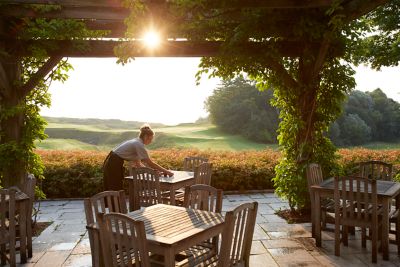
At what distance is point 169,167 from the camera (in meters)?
8.41

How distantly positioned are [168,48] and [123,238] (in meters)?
4.22

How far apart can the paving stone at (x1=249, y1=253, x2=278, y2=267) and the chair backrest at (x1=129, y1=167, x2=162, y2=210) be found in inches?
58.3

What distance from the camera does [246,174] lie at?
27.0 ft

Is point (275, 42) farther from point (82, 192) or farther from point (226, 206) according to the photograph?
point (82, 192)

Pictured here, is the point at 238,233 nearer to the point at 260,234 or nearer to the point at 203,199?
the point at 203,199

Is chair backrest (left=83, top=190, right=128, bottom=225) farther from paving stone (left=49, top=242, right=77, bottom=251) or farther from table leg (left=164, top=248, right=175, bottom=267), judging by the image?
paving stone (left=49, top=242, right=77, bottom=251)

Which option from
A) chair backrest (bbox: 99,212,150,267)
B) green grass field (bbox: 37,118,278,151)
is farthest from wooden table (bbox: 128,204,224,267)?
green grass field (bbox: 37,118,278,151)

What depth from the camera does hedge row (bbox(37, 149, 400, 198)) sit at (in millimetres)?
7797

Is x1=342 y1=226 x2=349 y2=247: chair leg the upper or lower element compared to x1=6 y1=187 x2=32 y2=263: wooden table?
lower

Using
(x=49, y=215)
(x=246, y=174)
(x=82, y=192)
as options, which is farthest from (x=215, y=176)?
(x=49, y=215)

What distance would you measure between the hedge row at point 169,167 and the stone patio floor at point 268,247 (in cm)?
139

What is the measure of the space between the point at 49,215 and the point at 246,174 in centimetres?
430

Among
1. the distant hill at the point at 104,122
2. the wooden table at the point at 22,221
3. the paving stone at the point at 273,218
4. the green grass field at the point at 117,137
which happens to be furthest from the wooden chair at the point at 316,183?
the distant hill at the point at 104,122

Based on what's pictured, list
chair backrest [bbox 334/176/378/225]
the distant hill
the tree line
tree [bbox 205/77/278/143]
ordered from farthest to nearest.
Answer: the distant hill → tree [bbox 205/77/278/143] → the tree line → chair backrest [bbox 334/176/378/225]
